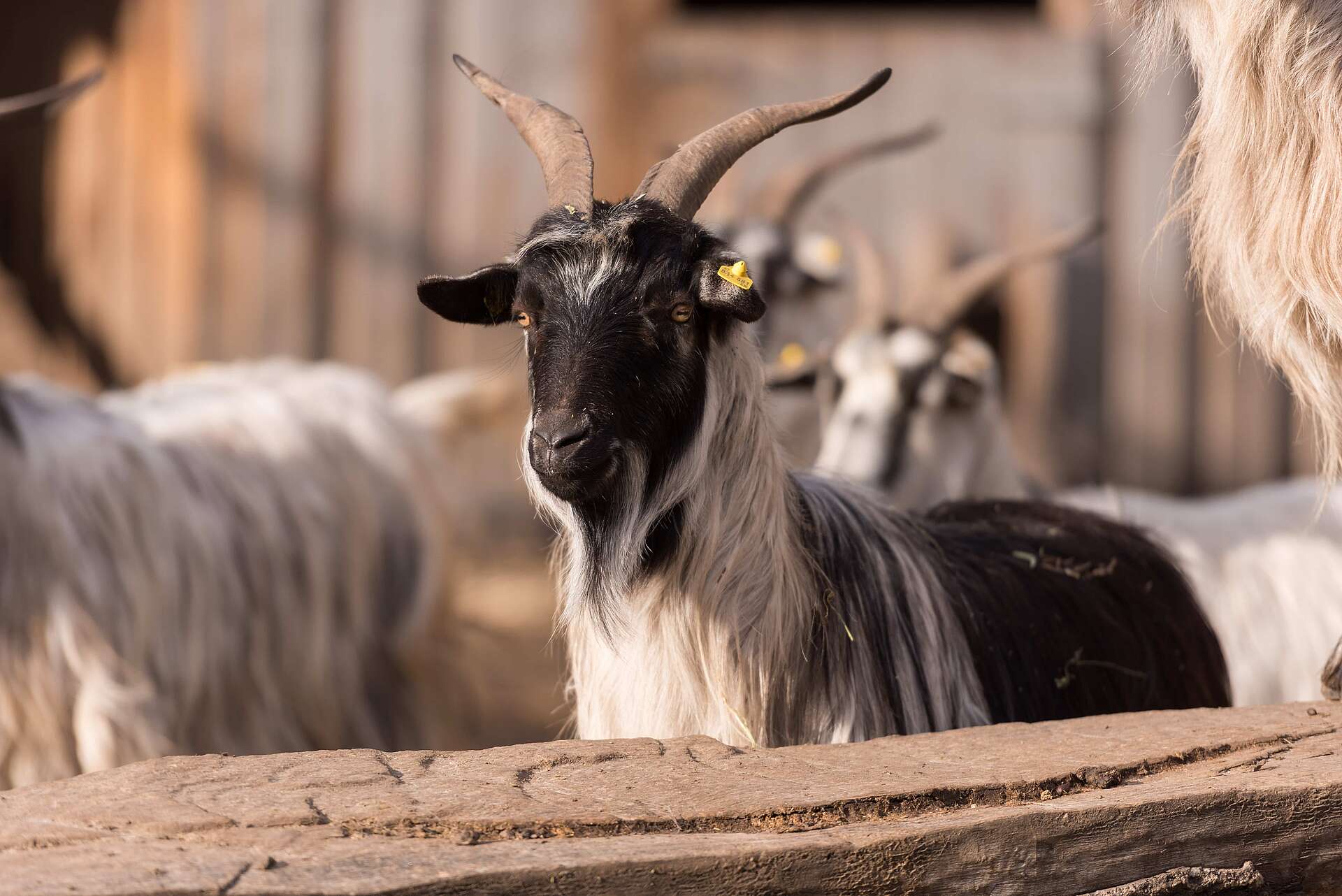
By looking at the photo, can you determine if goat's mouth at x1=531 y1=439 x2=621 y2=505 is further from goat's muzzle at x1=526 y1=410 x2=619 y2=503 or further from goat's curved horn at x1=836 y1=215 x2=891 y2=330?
goat's curved horn at x1=836 y1=215 x2=891 y2=330

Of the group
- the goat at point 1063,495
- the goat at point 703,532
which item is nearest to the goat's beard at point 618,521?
the goat at point 703,532

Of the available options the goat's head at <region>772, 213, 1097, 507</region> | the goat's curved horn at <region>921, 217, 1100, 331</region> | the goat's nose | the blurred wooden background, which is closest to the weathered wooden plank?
the goat's nose

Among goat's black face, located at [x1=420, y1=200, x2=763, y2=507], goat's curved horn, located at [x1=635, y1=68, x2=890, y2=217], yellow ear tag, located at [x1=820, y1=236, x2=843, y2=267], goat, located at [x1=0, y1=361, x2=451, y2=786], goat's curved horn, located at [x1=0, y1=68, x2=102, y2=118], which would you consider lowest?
goat, located at [x1=0, y1=361, x2=451, y2=786]

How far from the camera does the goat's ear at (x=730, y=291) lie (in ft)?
9.55

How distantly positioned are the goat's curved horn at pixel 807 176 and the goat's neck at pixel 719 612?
2981 mm

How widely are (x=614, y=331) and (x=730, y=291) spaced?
0.23 meters

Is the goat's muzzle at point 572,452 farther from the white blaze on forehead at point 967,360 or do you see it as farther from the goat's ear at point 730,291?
the white blaze on forehead at point 967,360

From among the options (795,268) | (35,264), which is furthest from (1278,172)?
(35,264)

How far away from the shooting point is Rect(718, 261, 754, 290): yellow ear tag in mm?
2916

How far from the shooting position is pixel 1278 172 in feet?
10.2

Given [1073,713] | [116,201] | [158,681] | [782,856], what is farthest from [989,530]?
[116,201]

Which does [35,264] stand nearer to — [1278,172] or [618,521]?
[618,521]

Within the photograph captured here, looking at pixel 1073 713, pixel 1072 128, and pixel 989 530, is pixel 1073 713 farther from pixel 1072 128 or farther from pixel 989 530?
pixel 1072 128

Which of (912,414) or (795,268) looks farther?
(795,268)
